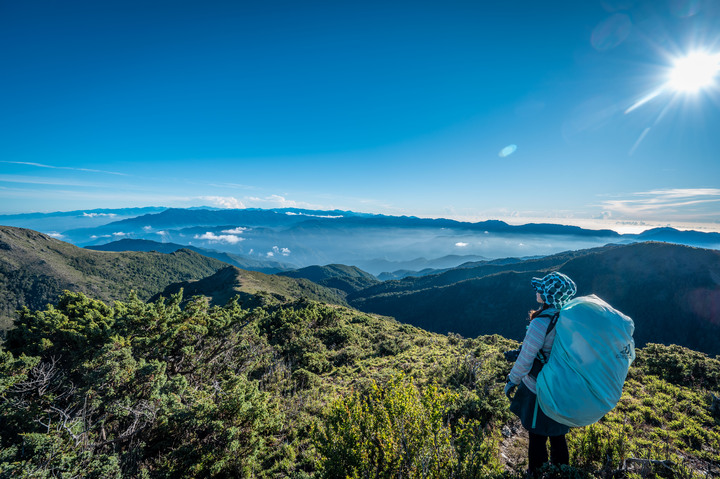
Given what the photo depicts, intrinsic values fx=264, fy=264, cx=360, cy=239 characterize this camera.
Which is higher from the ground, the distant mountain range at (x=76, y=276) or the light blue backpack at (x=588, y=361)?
the light blue backpack at (x=588, y=361)

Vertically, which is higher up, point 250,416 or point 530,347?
point 530,347

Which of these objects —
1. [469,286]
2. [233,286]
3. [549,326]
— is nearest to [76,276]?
[233,286]

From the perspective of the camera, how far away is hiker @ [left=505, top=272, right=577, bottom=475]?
11.2 ft

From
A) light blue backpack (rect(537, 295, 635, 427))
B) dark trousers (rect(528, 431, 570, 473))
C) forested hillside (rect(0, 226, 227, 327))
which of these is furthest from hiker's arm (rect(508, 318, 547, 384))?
forested hillside (rect(0, 226, 227, 327))

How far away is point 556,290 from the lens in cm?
358

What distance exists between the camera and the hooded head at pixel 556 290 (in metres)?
3.57

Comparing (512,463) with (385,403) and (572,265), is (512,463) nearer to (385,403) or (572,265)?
(385,403)

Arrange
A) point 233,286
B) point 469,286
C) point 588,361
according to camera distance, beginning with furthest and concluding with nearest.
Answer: point 469,286
point 233,286
point 588,361

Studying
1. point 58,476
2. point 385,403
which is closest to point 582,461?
point 385,403

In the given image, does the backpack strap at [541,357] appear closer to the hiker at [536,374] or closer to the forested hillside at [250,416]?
the hiker at [536,374]

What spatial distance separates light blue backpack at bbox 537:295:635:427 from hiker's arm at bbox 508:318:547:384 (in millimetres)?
251

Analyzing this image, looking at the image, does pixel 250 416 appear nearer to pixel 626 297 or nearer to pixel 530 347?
pixel 530 347

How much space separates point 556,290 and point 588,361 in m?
1.02

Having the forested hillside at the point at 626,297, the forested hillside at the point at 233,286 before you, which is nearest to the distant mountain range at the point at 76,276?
the forested hillside at the point at 233,286
